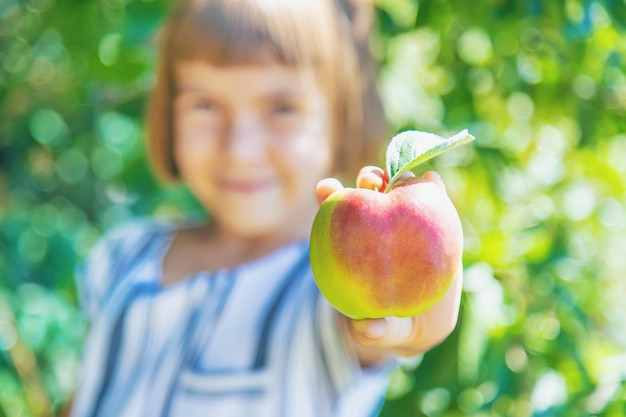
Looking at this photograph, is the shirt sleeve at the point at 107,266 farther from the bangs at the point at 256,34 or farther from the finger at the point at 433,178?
the finger at the point at 433,178

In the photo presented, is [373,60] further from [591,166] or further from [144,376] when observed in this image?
[144,376]

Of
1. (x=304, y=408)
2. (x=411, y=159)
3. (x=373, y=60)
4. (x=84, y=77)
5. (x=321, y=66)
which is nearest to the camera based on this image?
(x=411, y=159)

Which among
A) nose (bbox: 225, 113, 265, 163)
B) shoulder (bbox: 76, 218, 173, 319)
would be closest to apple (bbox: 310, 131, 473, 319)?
nose (bbox: 225, 113, 265, 163)

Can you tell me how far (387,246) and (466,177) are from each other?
2.64ft

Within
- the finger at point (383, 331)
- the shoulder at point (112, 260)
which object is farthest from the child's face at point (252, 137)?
the finger at point (383, 331)

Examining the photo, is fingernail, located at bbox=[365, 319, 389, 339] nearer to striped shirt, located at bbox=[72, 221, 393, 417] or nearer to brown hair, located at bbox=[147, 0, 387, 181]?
striped shirt, located at bbox=[72, 221, 393, 417]

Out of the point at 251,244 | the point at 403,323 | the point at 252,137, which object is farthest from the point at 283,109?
the point at 403,323

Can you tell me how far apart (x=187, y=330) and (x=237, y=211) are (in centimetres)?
17

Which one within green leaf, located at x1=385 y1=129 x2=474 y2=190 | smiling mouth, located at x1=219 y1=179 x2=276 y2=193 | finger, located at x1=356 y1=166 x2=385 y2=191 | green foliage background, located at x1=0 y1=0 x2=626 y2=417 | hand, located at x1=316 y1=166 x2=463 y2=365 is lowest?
green foliage background, located at x1=0 y1=0 x2=626 y2=417

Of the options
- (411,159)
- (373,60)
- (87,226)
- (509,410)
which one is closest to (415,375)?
(509,410)

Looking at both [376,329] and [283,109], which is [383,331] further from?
[283,109]

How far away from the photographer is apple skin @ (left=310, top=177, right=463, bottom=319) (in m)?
0.55

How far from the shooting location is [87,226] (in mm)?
1909

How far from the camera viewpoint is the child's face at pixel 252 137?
3.15 feet
